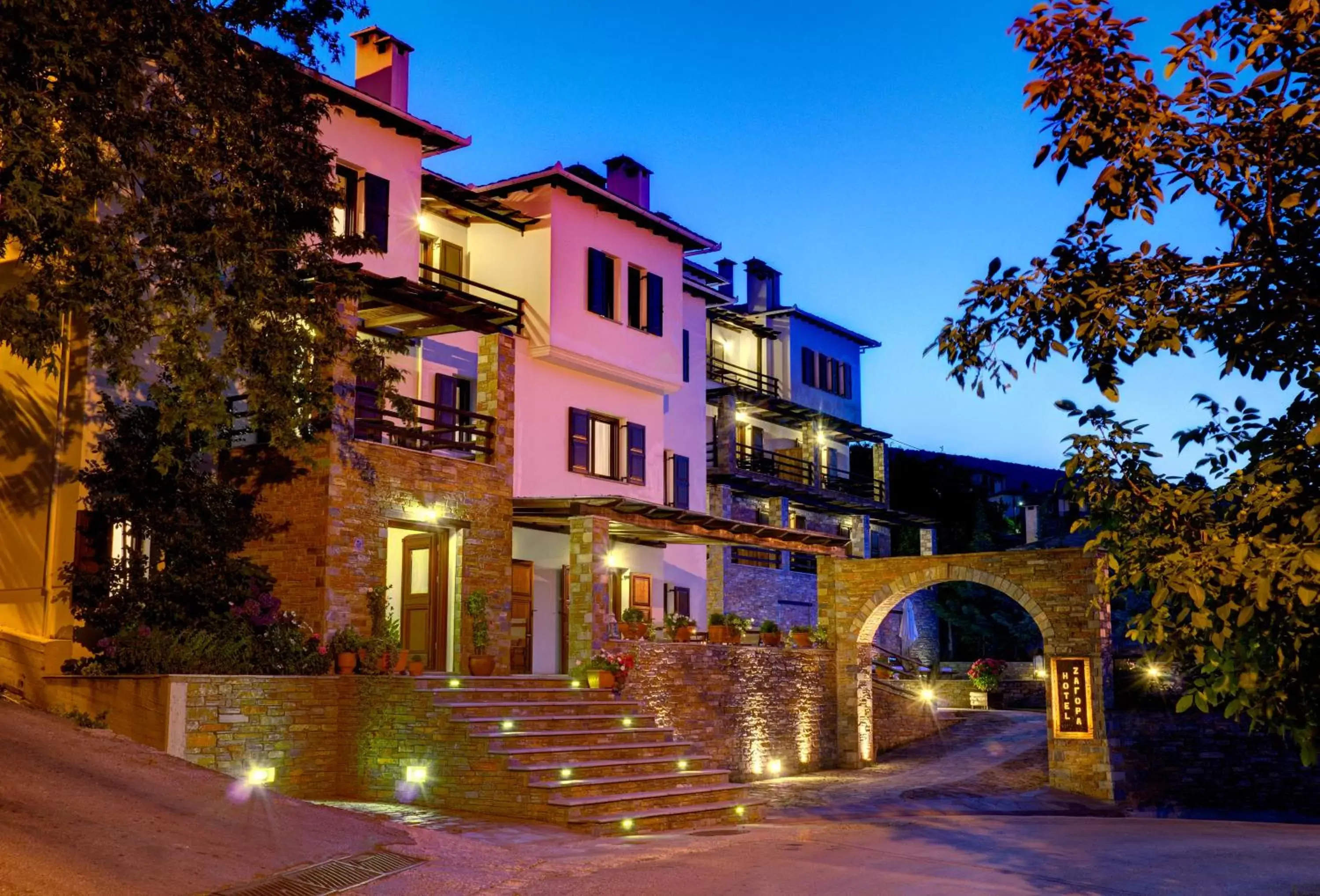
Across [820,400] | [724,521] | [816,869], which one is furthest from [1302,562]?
[820,400]

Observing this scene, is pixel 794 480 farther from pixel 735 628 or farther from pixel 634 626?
pixel 634 626

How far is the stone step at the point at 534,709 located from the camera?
1523 centimetres

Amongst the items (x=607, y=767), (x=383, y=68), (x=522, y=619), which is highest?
(x=383, y=68)

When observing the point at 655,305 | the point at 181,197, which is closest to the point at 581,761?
the point at 181,197

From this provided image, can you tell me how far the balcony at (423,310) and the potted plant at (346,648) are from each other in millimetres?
4794

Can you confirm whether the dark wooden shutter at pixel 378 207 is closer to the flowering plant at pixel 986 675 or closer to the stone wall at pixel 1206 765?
the stone wall at pixel 1206 765

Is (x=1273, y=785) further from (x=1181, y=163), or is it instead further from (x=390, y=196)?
(x=1181, y=163)

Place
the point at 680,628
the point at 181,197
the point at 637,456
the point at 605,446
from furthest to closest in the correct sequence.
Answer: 1. the point at 637,456
2. the point at 605,446
3. the point at 680,628
4. the point at 181,197

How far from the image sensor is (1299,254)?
6598 millimetres

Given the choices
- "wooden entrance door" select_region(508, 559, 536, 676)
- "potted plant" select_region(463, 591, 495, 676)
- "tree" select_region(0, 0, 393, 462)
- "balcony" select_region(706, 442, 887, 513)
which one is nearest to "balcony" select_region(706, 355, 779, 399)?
"balcony" select_region(706, 442, 887, 513)

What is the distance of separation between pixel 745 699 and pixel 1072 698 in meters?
5.66

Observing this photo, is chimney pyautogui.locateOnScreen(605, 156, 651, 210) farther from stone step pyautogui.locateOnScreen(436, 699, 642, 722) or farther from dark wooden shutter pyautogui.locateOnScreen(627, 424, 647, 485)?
stone step pyautogui.locateOnScreen(436, 699, 642, 722)

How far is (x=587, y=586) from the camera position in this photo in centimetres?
1944

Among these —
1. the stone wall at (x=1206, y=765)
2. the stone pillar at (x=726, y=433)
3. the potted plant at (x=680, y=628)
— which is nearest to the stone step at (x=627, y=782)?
the potted plant at (x=680, y=628)
